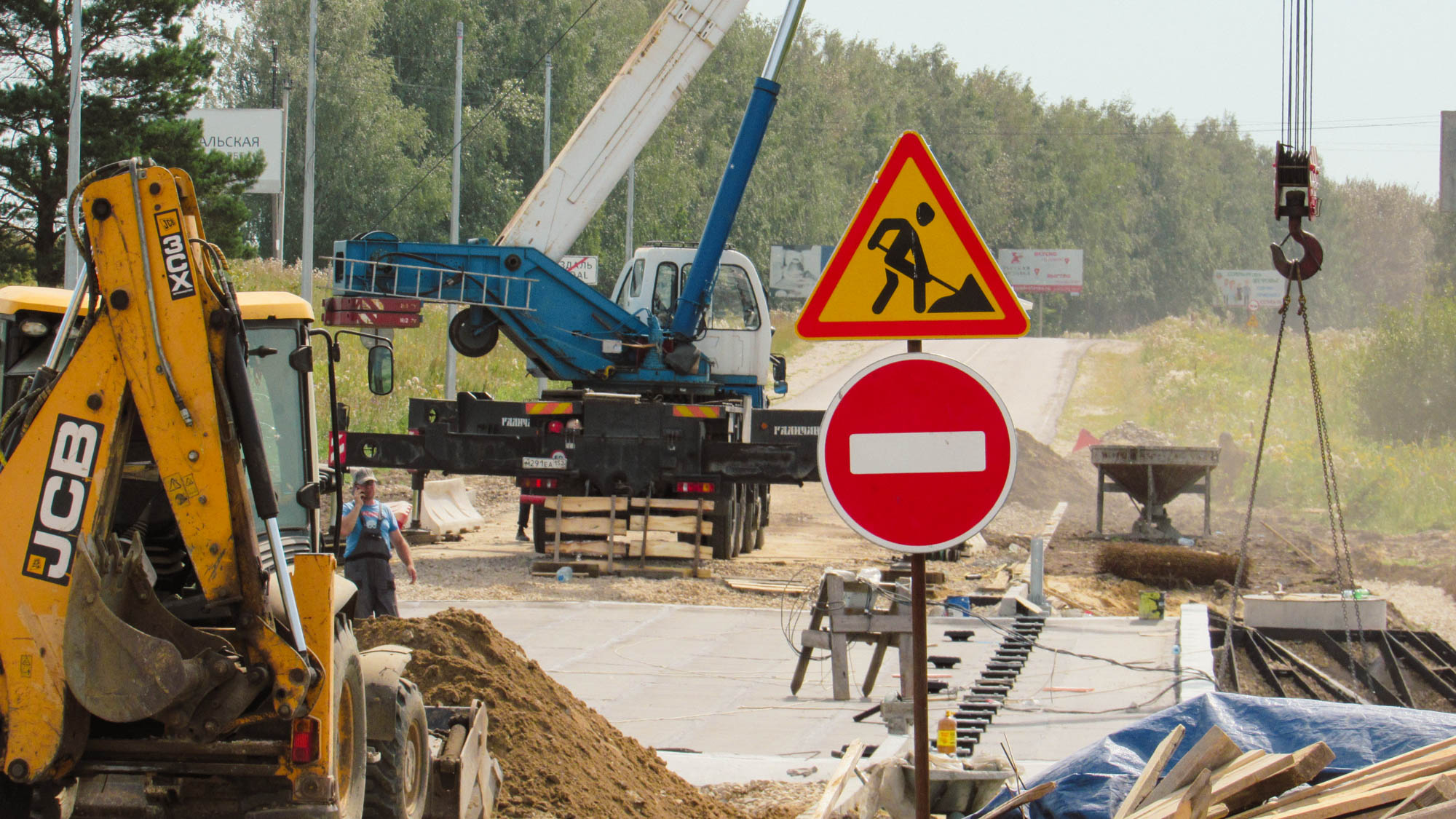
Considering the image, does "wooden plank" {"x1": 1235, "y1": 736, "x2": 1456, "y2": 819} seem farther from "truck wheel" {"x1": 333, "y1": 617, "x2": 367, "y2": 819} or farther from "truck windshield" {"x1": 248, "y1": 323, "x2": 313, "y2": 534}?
"truck windshield" {"x1": 248, "y1": 323, "x2": 313, "y2": 534}

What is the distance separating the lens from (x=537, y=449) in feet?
56.6

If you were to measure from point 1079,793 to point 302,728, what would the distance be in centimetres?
319

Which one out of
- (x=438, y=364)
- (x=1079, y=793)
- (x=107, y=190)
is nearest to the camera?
(x=107, y=190)

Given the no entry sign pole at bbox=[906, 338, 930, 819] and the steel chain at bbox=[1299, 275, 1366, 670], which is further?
the steel chain at bbox=[1299, 275, 1366, 670]

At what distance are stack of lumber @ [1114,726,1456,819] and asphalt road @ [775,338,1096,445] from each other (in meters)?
33.8

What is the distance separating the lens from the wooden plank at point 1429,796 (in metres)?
4.46

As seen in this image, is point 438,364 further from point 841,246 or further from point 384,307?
point 841,246

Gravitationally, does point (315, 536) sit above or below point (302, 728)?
above

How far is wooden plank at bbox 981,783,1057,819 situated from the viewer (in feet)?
18.3

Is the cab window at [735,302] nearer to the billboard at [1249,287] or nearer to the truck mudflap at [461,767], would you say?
the truck mudflap at [461,767]

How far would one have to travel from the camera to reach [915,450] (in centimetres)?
462

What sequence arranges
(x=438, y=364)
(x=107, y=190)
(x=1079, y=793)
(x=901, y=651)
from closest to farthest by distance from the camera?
1. (x=107, y=190)
2. (x=1079, y=793)
3. (x=901, y=651)
4. (x=438, y=364)

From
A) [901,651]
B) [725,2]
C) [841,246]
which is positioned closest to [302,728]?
[841,246]

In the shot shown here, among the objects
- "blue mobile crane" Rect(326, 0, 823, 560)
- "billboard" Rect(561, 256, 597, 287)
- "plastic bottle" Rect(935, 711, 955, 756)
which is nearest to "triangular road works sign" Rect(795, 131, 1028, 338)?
"plastic bottle" Rect(935, 711, 955, 756)
